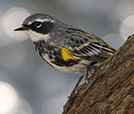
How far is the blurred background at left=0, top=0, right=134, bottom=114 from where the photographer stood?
109 inches

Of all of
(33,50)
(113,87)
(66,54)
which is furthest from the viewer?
(33,50)

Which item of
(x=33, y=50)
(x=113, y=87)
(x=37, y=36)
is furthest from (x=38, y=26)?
(x=33, y=50)

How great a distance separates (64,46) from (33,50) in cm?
159

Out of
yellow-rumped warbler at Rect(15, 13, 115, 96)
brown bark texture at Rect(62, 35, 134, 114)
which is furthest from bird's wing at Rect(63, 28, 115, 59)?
brown bark texture at Rect(62, 35, 134, 114)

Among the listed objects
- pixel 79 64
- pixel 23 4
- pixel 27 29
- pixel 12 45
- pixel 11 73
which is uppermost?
pixel 23 4

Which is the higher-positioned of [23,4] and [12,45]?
[23,4]

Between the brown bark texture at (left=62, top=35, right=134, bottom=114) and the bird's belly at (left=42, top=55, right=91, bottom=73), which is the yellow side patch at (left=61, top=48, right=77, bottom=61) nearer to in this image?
the bird's belly at (left=42, top=55, right=91, bottom=73)

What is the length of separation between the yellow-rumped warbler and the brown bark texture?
6.3 inches

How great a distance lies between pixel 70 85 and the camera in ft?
9.36

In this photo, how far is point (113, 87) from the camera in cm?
116

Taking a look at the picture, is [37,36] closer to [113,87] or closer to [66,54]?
[66,54]

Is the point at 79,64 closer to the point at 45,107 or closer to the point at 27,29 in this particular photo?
the point at 27,29

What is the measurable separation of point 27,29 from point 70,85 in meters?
1.47

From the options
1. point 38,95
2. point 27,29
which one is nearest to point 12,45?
point 38,95
